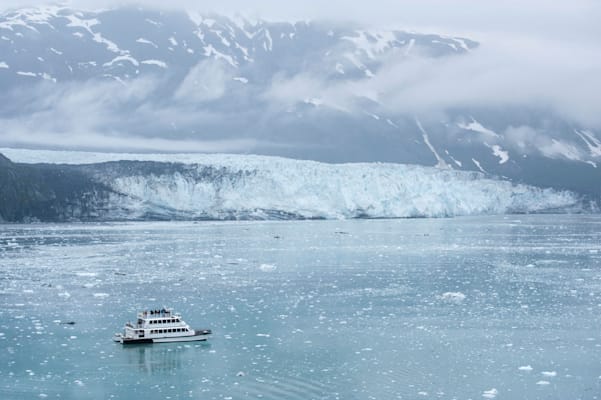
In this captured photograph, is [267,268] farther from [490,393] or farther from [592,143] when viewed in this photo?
[592,143]

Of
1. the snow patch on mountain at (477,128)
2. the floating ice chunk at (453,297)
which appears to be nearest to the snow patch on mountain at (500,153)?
the snow patch on mountain at (477,128)

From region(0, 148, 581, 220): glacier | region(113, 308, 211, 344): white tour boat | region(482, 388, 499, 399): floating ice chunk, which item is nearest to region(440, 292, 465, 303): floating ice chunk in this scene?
region(113, 308, 211, 344): white tour boat

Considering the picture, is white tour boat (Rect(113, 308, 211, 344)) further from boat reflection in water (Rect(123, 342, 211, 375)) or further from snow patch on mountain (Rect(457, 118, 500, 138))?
snow patch on mountain (Rect(457, 118, 500, 138))

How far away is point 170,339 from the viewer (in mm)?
22453

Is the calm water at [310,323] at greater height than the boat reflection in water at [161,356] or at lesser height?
greater

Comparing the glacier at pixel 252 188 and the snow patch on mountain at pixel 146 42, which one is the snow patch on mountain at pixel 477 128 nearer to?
the snow patch on mountain at pixel 146 42

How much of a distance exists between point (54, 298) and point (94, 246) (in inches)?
821

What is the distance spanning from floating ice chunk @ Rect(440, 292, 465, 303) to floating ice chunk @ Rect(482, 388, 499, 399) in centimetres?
1090

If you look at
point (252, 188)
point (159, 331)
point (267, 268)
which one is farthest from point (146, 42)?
point (159, 331)

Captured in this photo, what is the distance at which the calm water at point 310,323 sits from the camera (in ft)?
57.9

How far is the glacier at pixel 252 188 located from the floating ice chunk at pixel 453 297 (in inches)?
1687

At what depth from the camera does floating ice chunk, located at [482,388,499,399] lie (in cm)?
1656

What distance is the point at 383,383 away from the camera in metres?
17.5

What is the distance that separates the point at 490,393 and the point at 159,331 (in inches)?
354
